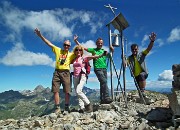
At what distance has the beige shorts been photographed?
14547 millimetres

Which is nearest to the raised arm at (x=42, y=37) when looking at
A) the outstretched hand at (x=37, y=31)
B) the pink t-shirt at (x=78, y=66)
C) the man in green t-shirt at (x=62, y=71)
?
the outstretched hand at (x=37, y=31)

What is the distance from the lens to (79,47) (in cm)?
1434

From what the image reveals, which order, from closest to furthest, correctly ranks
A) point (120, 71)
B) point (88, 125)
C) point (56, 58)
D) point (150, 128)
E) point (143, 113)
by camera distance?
point (150, 128)
point (88, 125)
point (143, 113)
point (56, 58)
point (120, 71)

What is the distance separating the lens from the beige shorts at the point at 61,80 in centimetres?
1455

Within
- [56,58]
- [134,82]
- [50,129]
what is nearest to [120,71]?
[134,82]

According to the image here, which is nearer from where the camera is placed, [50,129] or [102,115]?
[50,129]

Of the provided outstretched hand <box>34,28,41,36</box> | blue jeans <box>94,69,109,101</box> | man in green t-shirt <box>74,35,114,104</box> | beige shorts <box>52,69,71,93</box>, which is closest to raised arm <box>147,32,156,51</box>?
man in green t-shirt <box>74,35,114,104</box>

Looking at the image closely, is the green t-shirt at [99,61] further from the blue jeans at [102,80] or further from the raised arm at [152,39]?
the raised arm at [152,39]

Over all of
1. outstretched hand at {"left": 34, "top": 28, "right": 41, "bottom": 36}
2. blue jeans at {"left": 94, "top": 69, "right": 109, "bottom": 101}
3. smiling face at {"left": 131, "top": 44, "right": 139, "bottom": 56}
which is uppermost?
outstretched hand at {"left": 34, "top": 28, "right": 41, "bottom": 36}

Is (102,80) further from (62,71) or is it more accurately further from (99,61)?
(62,71)

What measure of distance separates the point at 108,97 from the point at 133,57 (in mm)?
3351

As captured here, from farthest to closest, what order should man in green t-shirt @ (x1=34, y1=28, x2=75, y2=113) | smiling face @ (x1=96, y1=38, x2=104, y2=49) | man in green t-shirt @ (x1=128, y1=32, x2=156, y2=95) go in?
1. man in green t-shirt @ (x1=128, y1=32, x2=156, y2=95)
2. smiling face @ (x1=96, y1=38, x2=104, y2=49)
3. man in green t-shirt @ (x1=34, y1=28, x2=75, y2=113)

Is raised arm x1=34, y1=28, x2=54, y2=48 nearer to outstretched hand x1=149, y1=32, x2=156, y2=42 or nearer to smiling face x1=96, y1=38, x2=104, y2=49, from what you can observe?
smiling face x1=96, y1=38, x2=104, y2=49

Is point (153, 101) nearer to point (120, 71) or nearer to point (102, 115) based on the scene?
point (120, 71)
